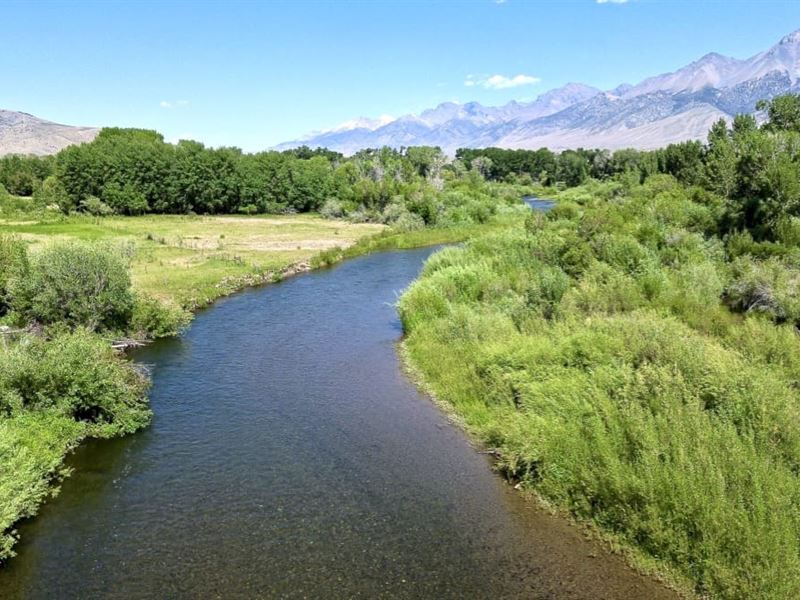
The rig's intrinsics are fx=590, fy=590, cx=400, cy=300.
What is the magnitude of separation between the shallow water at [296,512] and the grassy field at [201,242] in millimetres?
19031

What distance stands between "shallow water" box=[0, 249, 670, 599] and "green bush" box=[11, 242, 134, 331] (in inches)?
217

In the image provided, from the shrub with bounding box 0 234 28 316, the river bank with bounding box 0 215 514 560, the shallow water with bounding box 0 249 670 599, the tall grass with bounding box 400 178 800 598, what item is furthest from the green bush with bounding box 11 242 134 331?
the tall grass with bounding box 400 178 800 598

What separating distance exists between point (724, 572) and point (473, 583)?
5.30 meters

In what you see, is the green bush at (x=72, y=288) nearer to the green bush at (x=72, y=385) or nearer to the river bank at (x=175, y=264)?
the river bank at (x=175, y=264)

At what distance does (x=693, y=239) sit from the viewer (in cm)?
3797

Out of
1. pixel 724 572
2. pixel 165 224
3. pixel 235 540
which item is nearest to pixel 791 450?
pixel 724 572

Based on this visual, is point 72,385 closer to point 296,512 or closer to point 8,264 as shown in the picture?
point 296,512

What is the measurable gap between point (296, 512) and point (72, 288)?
1889 cm

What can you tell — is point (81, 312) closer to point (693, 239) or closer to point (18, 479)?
point (18, 479)

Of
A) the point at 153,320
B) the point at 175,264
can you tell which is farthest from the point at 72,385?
the point at 175,264

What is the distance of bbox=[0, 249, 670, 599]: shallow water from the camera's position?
539 inches

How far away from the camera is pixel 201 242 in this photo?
2625 inches

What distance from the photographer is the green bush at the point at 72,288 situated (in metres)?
28.4

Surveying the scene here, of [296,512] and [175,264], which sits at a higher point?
[175,264]
